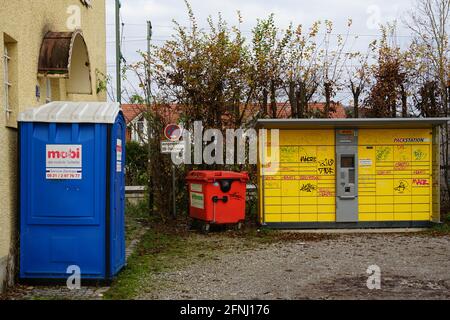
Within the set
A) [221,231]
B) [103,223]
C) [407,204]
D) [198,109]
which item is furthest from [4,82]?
[407,204]

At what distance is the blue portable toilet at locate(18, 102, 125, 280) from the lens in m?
7.31

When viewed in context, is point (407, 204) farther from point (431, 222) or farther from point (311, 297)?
point (311, 297)

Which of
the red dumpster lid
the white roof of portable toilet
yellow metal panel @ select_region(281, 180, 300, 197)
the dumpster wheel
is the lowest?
the dumpster wheel

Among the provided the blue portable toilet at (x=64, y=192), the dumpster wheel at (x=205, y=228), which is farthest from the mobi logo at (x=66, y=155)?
the dumpster wheel at (x=205, y=228)

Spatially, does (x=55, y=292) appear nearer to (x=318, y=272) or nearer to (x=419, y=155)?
(x=318, y=272)

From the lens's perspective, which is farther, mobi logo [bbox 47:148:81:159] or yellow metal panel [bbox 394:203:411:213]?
yellow metal panel [bbox 394:203:411:213]

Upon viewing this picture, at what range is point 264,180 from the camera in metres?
13.2

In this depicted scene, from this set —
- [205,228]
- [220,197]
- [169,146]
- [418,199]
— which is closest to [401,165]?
[418,199]

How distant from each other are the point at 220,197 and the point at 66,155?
234 inches

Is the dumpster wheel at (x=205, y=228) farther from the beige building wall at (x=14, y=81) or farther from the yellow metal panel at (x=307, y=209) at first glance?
the beige building wall at (x=14, y=81)

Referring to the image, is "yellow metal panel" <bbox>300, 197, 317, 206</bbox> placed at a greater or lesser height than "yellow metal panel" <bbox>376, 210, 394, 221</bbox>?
greater

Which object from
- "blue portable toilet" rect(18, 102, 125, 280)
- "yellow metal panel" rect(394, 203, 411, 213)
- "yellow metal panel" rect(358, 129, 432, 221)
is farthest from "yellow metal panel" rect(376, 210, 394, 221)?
"blue portable toilet" rect(18, 102, 125, 280)

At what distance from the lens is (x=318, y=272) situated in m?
8.48

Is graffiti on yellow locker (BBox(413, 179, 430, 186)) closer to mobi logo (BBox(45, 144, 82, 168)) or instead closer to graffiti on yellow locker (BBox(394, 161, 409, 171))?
graffiti on yellow locker (BBox(394, 161, 409, 171))
